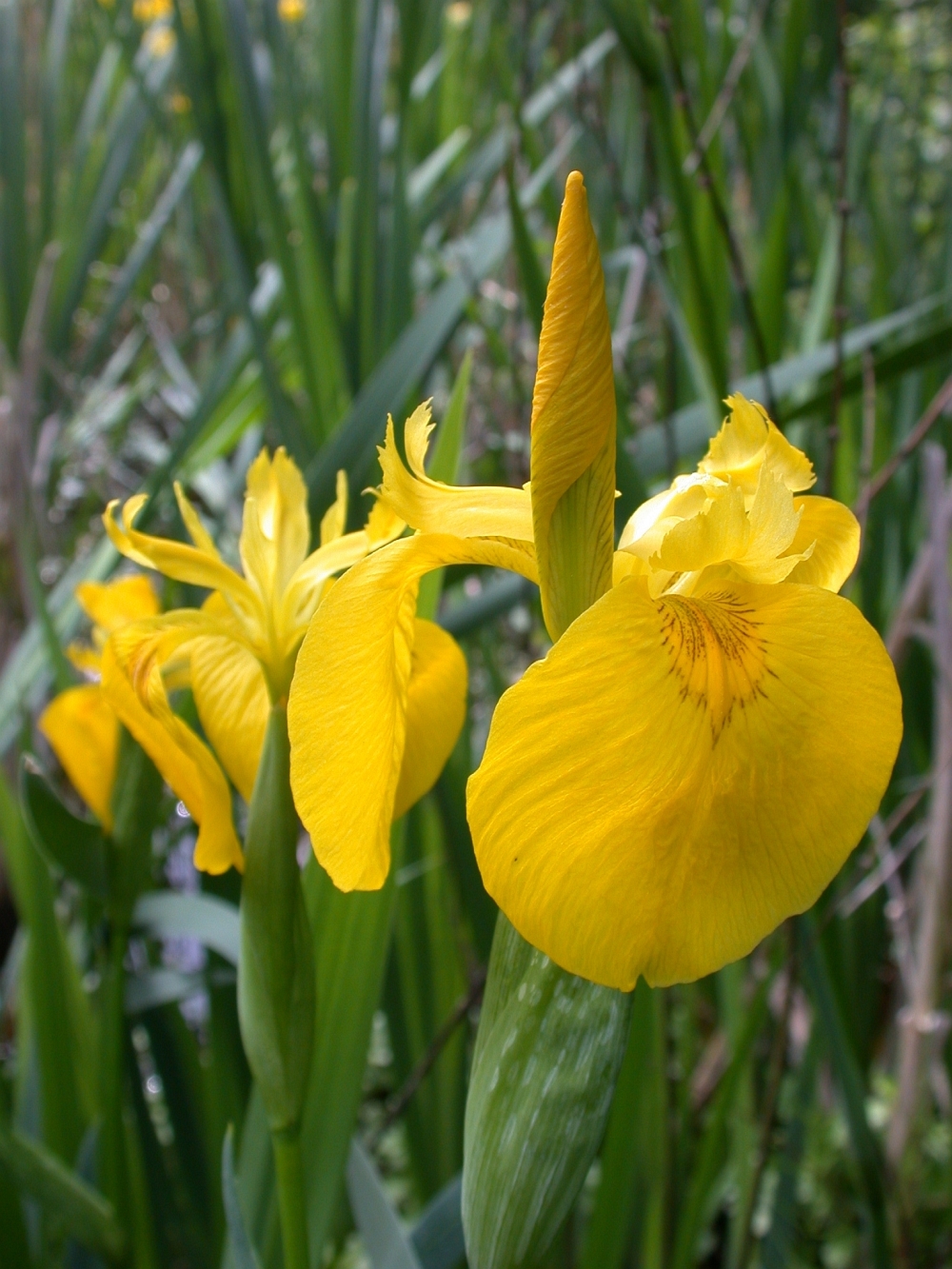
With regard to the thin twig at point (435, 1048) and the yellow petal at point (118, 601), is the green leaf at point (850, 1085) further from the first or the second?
the yellow petal at point (118, 601)

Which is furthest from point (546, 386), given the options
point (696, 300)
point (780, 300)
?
point (780, 300)

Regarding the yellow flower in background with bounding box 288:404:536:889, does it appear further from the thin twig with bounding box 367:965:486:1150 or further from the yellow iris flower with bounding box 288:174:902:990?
the thin twig with bounding box 367:965:486:1150

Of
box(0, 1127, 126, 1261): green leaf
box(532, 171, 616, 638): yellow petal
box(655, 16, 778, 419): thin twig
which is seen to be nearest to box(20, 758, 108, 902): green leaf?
box(0, 1127, 126, 1261): green leaf

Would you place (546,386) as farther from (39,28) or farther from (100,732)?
(39,28)

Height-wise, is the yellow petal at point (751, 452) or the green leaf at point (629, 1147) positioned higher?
the yellow petal at point (751, 452)

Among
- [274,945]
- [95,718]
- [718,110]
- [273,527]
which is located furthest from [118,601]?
[718,110]

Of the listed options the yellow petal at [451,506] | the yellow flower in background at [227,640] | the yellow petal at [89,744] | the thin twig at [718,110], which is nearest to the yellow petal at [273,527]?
the yellow flower in background at [227,640]
